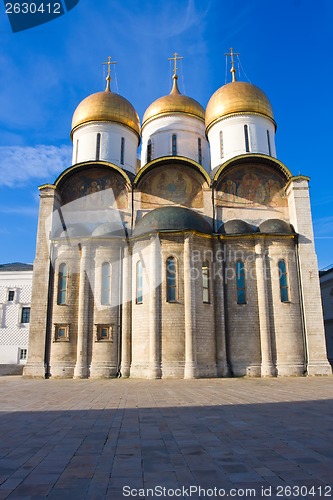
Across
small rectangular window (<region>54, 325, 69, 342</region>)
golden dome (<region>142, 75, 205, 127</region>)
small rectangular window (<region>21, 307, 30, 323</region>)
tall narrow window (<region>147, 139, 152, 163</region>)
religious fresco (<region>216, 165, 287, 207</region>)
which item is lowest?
small rectangular window (<region>54, 325, 69, 342</region>)

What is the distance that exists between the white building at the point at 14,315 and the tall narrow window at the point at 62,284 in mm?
9210

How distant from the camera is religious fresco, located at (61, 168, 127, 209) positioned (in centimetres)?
1823

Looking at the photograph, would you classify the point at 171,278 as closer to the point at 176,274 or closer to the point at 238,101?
the point at 176,274

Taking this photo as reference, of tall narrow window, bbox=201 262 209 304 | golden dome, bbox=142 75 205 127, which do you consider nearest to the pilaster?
tall narrow window, bbox=201 262 209 304

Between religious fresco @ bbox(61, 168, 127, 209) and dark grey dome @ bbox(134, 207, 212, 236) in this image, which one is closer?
dark grey dome @ bbox(134, 207, 212, 236)

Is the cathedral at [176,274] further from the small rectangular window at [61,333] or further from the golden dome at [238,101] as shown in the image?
the golden dome at [238,101]

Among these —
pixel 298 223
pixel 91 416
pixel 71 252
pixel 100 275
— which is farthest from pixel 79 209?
pixel 91 416

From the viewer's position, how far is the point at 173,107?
71.9ft

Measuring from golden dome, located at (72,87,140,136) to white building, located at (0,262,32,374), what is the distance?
10.2 m

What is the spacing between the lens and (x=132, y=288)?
16.0 meters

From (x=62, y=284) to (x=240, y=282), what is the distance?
717cm

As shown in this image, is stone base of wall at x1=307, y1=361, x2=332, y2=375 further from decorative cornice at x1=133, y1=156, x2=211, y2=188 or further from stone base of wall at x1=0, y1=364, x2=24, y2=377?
stone base of wall at x1=0, y1=364, x2=24, y2=377

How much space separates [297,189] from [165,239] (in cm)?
615

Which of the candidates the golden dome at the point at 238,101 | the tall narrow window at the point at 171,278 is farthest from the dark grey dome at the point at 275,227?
the golden dome at the point at 238,101
